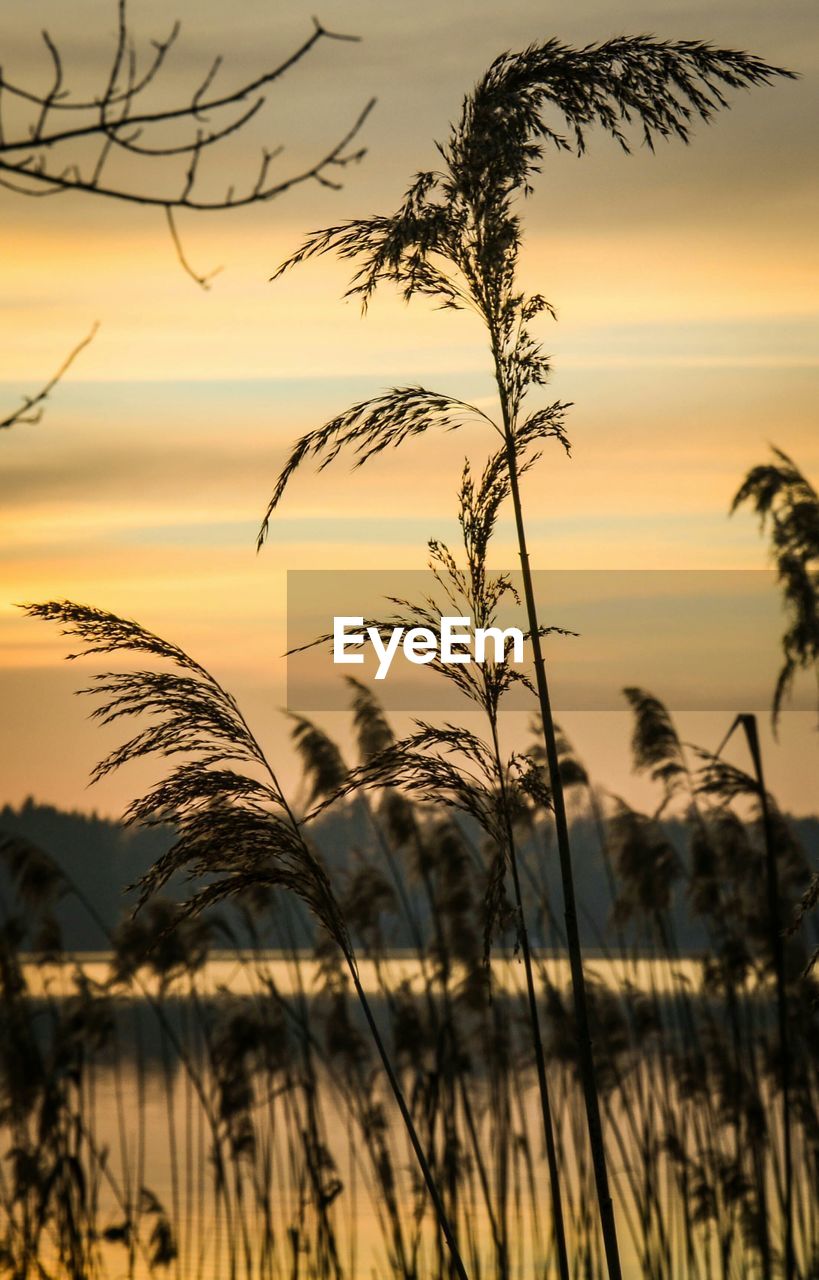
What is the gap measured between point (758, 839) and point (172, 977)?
15.5ft

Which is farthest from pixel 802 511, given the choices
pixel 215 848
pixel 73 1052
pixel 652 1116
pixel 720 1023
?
pixel 720 1023

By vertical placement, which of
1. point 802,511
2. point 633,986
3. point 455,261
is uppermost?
point 455,261

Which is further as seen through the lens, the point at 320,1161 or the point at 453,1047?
the point at 320,1161

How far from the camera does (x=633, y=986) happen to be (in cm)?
1281

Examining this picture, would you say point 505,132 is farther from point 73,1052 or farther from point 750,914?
point 750,914

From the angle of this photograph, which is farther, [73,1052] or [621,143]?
[73,1052]

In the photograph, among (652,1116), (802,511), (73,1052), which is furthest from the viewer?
(652,1116)

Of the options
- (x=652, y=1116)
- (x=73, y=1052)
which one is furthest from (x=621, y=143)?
(x=652, y=1116)

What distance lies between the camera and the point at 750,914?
12000 millimetres

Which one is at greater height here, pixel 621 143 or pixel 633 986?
pixel 621 143

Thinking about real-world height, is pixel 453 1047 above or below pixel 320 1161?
above

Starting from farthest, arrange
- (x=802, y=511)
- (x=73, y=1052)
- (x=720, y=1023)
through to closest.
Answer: (x=720, y=1023), (x=73, y=1052), (x=802, y=511)

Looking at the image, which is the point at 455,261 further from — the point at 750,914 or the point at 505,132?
the point at 750,914

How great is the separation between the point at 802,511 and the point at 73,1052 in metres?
6.19
